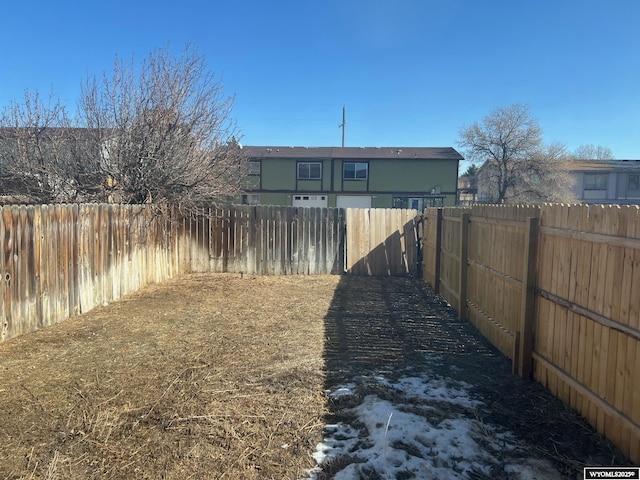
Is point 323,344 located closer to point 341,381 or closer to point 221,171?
point 341,381

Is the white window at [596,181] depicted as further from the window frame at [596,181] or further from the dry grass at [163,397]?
the dry grass at [163,397]

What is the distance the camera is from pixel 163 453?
3037 mm

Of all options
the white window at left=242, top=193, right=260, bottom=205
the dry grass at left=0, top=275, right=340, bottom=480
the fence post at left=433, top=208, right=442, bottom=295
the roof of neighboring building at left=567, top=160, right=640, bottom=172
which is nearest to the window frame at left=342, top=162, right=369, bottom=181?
the white window at left=242, top=193, right=260, bottom=205

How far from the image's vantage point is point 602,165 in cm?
3888

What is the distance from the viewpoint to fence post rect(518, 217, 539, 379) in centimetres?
442

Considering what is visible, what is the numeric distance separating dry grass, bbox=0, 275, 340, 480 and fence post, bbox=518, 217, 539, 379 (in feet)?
6.76

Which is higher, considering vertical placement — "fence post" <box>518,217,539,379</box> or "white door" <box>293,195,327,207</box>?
"white door" <box>293,195,327,207</box>

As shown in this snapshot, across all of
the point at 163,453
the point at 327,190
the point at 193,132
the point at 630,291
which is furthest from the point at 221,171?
the point at 327,190

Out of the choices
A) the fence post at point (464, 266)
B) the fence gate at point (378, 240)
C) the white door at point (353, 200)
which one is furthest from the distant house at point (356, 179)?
the fence post at point (464, 266)

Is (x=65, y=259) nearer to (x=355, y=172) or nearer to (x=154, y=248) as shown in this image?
(x=154, y=248)

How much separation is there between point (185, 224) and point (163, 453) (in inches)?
349

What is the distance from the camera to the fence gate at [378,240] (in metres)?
11.9

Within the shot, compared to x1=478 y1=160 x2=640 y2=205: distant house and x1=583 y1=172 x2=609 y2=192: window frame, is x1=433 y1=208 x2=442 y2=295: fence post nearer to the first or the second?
x1=478 y1=160 x2=640 y2=205: distant house

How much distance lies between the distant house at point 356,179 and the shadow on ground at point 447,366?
856 inches
